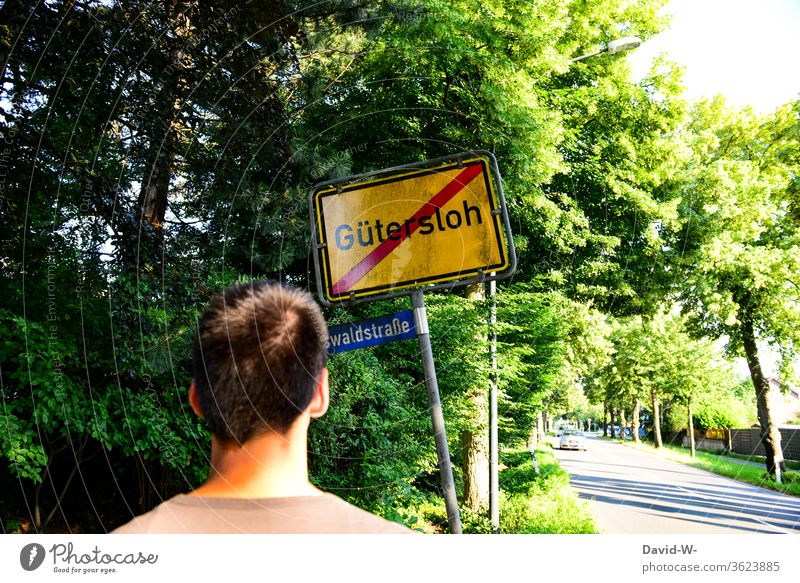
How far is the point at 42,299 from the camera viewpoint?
2.41 m

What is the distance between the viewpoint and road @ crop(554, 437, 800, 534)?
1790mm

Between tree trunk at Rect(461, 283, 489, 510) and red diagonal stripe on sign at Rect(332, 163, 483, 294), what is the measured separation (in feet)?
4.79

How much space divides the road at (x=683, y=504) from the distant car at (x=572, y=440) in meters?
1.69

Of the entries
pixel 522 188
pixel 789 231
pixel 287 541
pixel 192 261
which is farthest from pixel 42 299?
pixel 789 231

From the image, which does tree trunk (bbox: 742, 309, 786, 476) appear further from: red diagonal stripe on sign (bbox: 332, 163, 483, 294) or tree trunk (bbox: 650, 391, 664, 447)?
red diagonal stripe on sign (bbox: 332, 163, 483, 294)

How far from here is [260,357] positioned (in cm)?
92

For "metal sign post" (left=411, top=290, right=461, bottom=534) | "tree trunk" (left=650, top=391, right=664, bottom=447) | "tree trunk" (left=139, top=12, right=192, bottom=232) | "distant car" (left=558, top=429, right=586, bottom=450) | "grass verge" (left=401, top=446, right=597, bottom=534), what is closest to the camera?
"metal sign post" (left=411, top=290, right=461, bottom=534)

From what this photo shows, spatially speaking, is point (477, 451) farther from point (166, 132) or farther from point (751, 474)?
point (166, 132)

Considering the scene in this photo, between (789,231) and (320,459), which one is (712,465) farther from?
(320,459)

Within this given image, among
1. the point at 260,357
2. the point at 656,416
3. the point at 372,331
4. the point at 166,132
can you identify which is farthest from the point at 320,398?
the point at 656,416

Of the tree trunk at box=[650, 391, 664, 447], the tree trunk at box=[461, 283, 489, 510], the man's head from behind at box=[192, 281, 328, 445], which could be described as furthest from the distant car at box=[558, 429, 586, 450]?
the man's head from behind at box=[192, 281, 328, 445]

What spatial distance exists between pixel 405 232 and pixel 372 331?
345 millimetres

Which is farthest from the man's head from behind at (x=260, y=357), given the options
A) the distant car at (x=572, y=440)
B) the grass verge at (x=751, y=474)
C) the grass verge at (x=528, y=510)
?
the distant car at (x=572, y=440)

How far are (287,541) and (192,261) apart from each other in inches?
55.7
